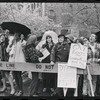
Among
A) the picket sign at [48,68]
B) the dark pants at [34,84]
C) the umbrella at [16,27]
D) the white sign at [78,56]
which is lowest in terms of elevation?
the dark pants at [34,84]

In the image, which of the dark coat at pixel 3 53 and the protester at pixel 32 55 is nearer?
the protester at pixel 32 55

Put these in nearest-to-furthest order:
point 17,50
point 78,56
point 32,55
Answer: point 32,55
point 78,56
point 17,50

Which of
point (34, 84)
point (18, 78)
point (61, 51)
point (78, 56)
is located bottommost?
point (34, 84)

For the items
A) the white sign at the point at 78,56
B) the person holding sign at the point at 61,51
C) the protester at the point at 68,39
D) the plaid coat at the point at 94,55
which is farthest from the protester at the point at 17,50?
the plaid coat at the point at 94,55

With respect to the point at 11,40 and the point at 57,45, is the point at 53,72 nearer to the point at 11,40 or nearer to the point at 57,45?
the point at 57,45

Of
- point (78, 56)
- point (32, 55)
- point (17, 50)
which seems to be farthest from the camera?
point (17, 50)

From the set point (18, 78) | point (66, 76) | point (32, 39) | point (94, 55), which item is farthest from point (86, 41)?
point (18, 78)

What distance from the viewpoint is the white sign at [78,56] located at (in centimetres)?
614

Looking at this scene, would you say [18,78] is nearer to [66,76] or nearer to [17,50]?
[17,50]

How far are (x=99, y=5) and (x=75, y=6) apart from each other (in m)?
0.58

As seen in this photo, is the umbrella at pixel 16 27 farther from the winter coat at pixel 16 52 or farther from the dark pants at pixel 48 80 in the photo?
the dark pants at pixel 48 80

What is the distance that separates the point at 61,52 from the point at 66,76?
2.00 feet

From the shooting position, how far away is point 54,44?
6164mm

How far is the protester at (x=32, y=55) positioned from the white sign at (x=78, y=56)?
751mm
